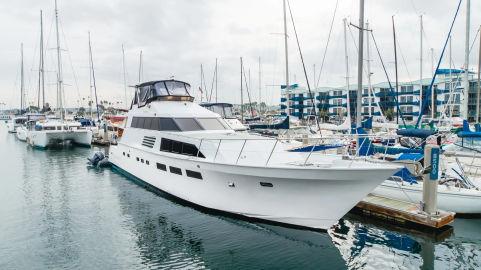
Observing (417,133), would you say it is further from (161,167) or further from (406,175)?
(161,167)

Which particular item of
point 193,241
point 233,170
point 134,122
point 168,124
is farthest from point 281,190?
point 134,122

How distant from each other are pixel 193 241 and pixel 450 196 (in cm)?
937

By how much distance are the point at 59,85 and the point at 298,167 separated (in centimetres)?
3723

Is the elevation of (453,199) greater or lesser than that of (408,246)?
greater

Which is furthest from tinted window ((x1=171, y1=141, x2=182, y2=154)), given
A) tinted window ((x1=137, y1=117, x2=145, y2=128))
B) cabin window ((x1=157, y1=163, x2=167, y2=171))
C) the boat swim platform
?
the boat swim platform

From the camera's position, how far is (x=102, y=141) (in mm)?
40906

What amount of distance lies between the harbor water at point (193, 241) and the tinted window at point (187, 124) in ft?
10.7

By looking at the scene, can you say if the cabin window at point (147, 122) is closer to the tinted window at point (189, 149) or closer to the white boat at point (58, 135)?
the tinted window at point (189, 149)

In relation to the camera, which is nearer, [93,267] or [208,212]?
[93,267]

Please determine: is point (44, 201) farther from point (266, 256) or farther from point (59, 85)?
point (59, 85)

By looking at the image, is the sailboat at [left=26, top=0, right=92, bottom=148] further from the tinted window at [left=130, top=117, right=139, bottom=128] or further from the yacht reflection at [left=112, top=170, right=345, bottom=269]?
the yacht reflection at [left=112, top=170, right=345, bottom=269]

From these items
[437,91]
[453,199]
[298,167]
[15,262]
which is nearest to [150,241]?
[15,262]

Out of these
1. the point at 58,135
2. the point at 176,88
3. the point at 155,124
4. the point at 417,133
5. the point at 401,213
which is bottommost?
the point at 401,213

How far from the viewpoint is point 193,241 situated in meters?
11.2
